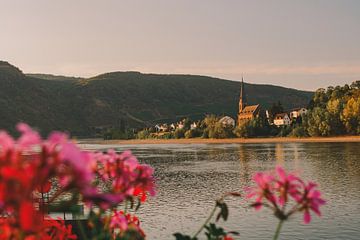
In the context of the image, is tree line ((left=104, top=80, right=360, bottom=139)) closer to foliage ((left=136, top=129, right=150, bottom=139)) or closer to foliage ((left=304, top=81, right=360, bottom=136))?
foliage ((left=304, top=81, right=360, bottom=136))

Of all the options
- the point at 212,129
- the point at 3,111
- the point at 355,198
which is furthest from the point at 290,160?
the point at 3,111

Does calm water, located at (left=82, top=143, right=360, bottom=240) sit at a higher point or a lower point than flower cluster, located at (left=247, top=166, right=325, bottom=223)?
lower

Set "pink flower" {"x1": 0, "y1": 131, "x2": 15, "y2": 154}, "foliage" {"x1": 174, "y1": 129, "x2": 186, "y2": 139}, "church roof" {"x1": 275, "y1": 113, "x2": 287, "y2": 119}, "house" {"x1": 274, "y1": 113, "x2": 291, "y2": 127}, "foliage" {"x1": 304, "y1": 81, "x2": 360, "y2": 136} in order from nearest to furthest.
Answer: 1. "pink flower" {"x1": 0, "y1": 131, "x2": 15, "y2": 154}
2. "foliage" {"x1": 304, "y1": 81, "x2": 360, "y2": 136}
3. "house" {"x1": 274, "y1": 113, "x2": 291, "y2": 127}
4. "church roof" {"x1": 275, "y1": 113, "x2": 287, "y2": 119}
5. "foliage" {"x1": 174, "y1": 129, "x2": 186, "y2": 139}

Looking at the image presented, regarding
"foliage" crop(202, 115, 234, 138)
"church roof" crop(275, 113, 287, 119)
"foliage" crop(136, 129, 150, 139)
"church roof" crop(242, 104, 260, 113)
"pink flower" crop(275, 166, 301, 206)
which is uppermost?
"church roof" crop(242, 104, 260, 113)

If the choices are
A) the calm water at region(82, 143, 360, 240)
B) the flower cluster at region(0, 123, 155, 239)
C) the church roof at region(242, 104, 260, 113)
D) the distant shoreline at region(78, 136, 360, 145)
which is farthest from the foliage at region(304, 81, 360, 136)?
the flower cluster at region(0, 123, 155, 239)

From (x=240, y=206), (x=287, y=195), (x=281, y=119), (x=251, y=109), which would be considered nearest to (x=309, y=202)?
(x=287, y=195)

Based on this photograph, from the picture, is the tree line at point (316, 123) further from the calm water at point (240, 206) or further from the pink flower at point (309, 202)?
the pink flower at point (309, 202)

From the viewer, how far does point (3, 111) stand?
6939 inches

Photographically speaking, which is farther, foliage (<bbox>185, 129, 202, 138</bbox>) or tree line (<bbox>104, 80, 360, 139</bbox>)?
foliage (<bbox>185, 129, 202, 138</bbox>)

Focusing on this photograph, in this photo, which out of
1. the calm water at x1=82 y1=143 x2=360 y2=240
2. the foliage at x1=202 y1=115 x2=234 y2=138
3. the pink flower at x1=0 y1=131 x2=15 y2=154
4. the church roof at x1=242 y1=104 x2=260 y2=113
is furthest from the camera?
the church roof at x1=242 y1=104 x2=260 y2=113

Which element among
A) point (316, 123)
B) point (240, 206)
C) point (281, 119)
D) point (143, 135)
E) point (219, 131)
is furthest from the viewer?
point (143, 135)

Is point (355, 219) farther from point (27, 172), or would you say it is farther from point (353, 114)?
point (353, 114)

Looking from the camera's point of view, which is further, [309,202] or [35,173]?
[309,202]

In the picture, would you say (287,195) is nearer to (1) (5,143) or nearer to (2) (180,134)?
(1) (5,143)
